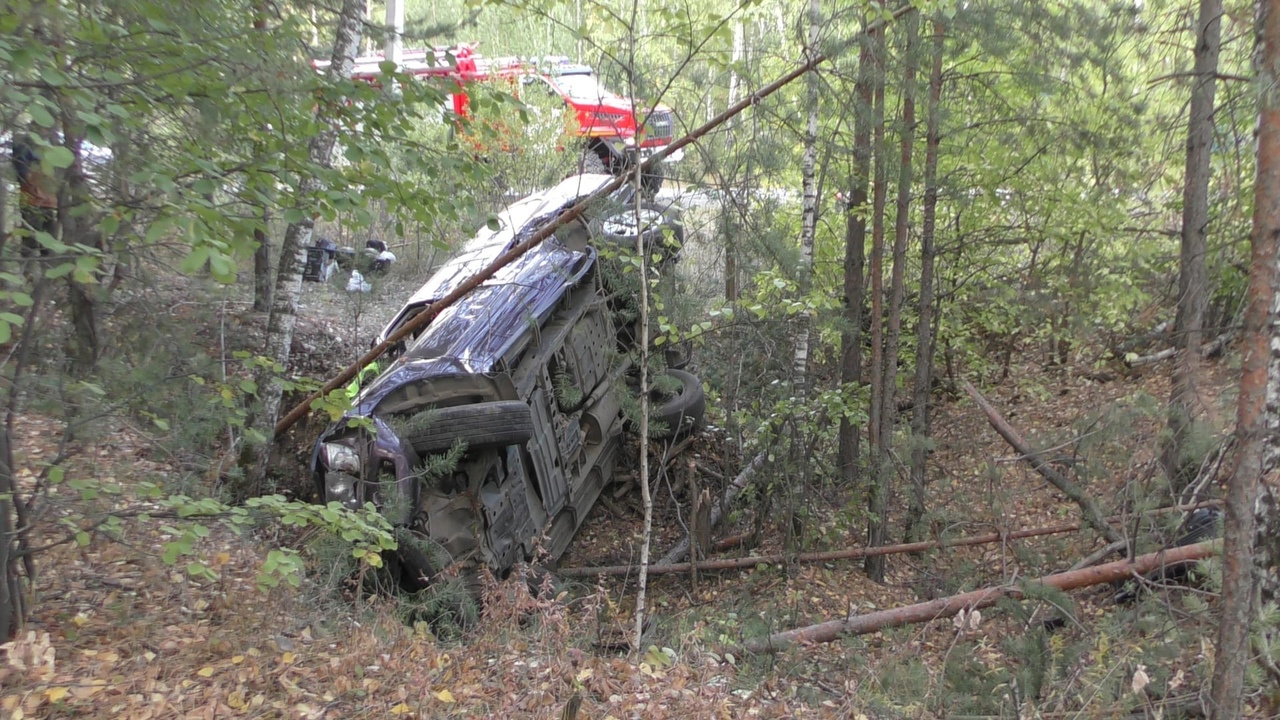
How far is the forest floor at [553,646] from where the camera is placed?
3545 millimetres

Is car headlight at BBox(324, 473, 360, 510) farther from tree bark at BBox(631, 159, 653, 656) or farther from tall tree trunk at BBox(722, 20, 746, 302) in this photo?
tall tree trunk at BBox(722, 20, 746, 302)

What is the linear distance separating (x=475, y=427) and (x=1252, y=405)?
13.7 ft

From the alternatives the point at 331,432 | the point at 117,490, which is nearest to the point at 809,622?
the point at 331,432

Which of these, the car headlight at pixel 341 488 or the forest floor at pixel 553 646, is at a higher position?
the car headlight at pixel 341 488

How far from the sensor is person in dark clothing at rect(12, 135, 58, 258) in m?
2.96

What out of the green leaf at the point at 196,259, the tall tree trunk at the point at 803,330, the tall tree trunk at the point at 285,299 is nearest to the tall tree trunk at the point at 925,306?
the tall tree trunk at the point at 803,330

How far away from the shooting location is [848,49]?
5598 millimetres

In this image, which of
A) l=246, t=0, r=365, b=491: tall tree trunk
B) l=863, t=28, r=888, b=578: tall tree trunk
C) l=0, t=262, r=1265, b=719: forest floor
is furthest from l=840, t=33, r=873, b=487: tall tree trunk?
l=246, t=0, r=365, b=491: tall tree trunk

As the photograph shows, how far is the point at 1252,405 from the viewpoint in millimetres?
3977

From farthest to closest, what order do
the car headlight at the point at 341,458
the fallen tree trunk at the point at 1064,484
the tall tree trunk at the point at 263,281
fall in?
the tall tree trunk at the point at 263,281 < the fallen tree trunk at the point at 1064,484 < the car headlight at the point at 341,458

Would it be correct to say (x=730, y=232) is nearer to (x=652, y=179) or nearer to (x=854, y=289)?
(x=652, y=179)

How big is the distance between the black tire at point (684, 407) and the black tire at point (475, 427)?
279 cm

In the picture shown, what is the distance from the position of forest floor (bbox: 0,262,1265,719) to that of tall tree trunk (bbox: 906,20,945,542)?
1.89ft

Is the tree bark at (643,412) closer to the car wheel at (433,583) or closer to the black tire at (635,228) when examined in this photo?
the black tire at (635,228)
